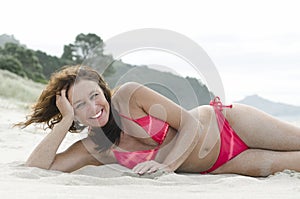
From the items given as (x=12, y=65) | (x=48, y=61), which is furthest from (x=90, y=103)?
(x=48, y=61)

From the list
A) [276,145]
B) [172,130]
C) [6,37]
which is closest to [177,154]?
[172,130]

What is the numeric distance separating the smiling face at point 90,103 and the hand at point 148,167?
0.36 m

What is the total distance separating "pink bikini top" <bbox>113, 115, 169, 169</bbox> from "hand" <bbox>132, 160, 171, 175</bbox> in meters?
0.17

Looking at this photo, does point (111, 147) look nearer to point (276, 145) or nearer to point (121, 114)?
point (121, 114)

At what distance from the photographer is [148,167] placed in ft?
9.45

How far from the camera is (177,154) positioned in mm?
2955

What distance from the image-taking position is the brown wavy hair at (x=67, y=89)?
3.15 m

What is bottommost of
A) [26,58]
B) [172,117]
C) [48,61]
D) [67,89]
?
[48,61]

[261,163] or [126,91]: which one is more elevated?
[126,91]

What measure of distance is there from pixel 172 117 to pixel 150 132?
183 mm

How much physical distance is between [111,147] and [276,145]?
1.11 metres

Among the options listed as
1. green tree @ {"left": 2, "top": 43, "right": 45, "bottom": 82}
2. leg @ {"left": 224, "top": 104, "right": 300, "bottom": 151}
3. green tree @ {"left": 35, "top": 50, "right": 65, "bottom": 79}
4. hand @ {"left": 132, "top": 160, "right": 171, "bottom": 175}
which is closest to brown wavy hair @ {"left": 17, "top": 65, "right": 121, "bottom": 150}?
hand @ {"left": 132, "top": 160, "right": 171, "bottom": 175}

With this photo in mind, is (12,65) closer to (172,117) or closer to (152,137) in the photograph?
(152,137)

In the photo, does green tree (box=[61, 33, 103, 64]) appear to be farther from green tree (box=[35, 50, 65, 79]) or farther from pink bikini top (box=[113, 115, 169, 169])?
pink bikini top (box=[113, 115, 169, 169])
